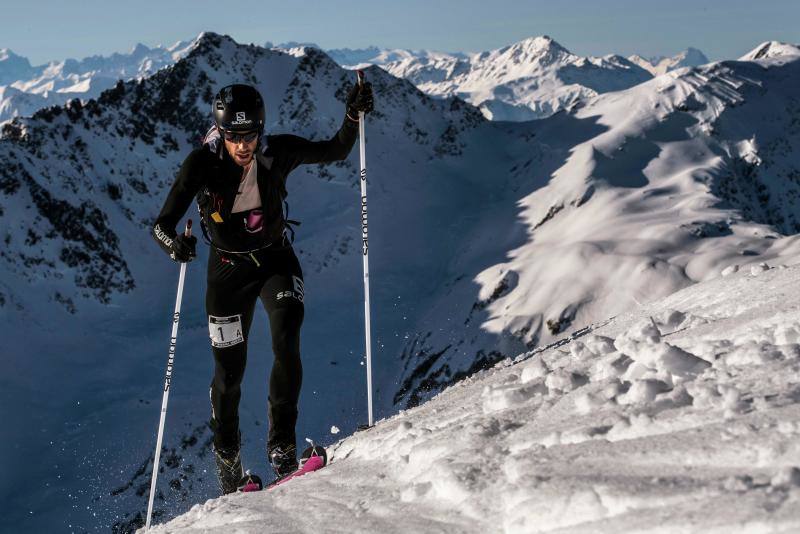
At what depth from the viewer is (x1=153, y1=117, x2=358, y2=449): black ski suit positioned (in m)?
6.67

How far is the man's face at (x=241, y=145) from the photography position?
268 inches

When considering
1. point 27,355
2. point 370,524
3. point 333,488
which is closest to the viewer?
point 370,524

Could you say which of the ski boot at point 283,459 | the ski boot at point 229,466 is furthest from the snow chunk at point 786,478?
the ski boot at point 229,466

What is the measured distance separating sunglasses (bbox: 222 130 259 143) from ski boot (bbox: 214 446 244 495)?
3324mm

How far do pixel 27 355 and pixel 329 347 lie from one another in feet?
53.4

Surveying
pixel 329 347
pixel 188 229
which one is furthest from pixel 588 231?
pixel 188 229

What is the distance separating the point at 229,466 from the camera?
7.46 m

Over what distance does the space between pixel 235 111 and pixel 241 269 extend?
1.59 metres

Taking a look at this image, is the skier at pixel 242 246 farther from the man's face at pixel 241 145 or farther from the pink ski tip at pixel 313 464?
the pink ski tip at pixel 313 464

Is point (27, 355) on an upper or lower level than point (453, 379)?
upper

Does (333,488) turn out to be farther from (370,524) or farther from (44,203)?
(44,203)

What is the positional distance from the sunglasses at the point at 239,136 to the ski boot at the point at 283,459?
310 centimetres

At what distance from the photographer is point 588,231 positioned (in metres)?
43.3

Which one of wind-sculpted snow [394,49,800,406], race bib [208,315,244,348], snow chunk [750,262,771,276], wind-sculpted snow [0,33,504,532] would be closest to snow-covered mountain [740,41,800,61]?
wind-sculpted snow [394,49,800,406]
